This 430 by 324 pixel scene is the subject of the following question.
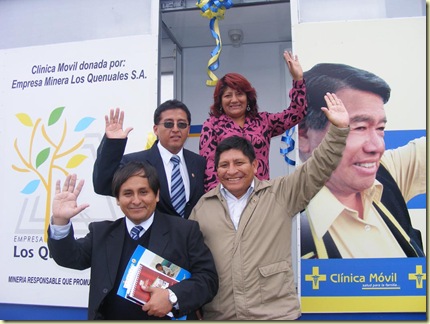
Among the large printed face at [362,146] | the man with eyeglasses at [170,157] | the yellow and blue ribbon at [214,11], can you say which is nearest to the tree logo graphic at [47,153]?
the yellow and blue ribbon at [214,11]

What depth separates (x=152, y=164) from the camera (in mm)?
2326

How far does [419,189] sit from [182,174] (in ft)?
6.47

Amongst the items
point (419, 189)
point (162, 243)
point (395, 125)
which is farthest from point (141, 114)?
point (419, 189)

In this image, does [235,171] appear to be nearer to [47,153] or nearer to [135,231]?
[135,231]

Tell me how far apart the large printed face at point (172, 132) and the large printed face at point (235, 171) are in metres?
0.43

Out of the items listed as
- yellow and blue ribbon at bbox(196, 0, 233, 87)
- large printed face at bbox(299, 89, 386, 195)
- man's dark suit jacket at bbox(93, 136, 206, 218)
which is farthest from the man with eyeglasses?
large printed face at bbox(299, 89, 386, 195)

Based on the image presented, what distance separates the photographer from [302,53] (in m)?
3.35

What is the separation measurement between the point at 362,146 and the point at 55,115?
2681mm

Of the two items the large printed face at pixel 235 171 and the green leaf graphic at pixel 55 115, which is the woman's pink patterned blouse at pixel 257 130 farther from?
the green leaf graphic at pixel 55 115

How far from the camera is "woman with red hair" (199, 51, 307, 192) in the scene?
98.6 inches

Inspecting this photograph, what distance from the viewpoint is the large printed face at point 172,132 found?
2373 millimetres

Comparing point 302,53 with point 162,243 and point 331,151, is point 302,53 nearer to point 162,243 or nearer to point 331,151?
point 331,151

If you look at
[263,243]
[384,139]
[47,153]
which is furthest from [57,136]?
[384,139]

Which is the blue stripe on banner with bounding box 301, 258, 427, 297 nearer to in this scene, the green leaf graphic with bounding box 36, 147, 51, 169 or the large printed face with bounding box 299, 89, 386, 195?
the large printed face with bounding box 299, 89, 386, 195
